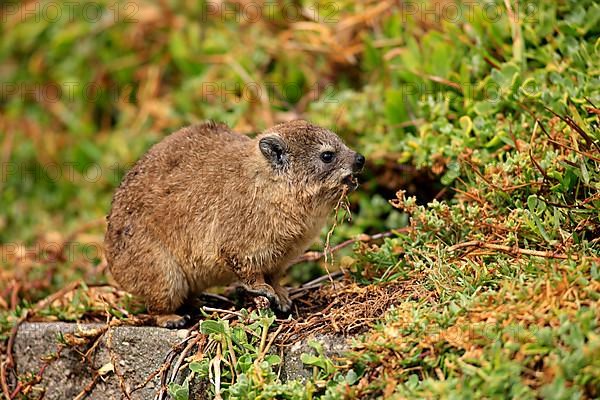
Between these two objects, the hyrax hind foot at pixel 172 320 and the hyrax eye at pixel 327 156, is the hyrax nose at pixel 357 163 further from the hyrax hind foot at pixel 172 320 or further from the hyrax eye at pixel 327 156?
the hyrax hind foot at pixel 172 320

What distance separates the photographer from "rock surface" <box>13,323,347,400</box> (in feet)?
14.1

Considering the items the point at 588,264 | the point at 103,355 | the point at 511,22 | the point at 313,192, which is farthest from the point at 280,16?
the point at 588,264

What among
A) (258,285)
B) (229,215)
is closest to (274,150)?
(229,215)

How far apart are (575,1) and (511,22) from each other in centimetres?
44

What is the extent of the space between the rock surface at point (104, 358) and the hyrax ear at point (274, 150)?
1164 mm

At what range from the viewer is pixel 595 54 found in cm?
491

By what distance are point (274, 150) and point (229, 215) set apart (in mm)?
487

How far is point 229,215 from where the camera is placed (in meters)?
4.62

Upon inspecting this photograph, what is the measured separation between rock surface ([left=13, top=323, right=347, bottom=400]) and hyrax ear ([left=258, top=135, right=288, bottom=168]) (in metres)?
1.16

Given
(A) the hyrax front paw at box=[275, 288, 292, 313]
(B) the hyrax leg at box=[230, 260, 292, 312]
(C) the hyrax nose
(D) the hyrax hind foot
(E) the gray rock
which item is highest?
(C) the hyrax nose

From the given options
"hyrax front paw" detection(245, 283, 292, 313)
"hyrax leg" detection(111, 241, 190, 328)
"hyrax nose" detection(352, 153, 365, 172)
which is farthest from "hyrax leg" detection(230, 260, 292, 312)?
"hyrax nose" detection(352, 153, 365, 172)

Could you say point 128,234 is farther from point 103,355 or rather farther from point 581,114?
point 581,114

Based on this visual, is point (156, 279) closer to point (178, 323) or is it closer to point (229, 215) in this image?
point (178, 323)

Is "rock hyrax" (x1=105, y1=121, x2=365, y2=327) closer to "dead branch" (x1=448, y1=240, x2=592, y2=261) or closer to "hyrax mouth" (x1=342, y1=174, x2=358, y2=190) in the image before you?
"hyrax mouth" (x1=342, y1=174, x2=358, y2=190)
